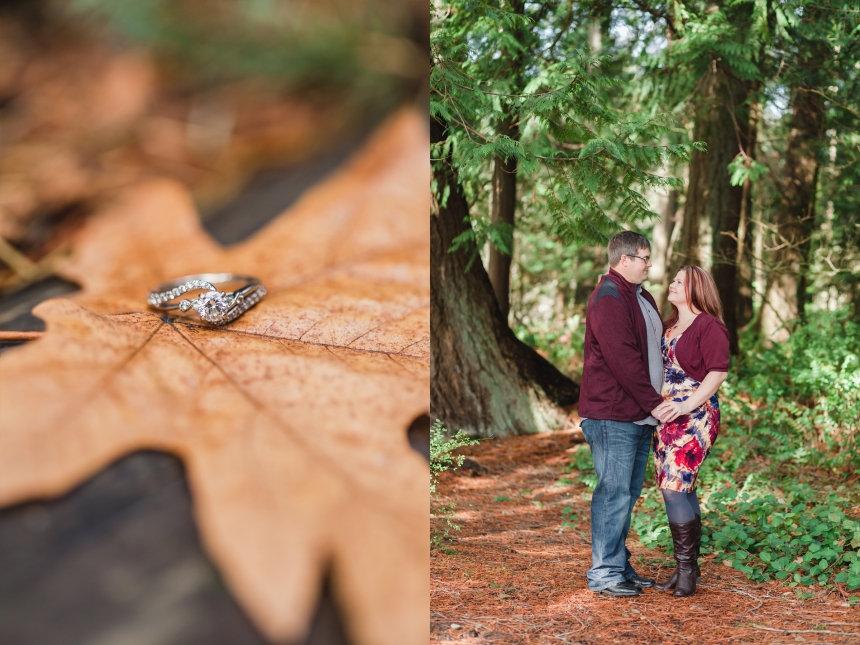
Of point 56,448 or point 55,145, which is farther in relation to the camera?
point 55,145

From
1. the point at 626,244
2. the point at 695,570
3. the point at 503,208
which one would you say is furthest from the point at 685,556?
the point at 503,208

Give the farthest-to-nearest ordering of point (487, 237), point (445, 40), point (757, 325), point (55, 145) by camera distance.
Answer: point (757, 325)
point (487, 237)
point (445, 40)
point (55, 145)

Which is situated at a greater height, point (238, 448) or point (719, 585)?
point (238, 448)

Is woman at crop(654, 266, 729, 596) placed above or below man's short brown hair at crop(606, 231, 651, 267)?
below

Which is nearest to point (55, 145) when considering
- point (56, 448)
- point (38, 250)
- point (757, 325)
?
point (38, 250)

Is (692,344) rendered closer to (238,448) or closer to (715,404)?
(715,404)

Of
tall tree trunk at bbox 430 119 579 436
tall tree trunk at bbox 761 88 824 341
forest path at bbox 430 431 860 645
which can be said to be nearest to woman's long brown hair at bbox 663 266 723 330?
forest path at bbox 430 431 860 645

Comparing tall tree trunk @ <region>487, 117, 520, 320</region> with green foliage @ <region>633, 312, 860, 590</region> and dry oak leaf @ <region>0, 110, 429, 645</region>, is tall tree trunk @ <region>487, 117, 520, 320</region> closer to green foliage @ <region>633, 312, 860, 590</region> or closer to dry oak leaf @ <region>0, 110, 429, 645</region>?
green foliage @ <region>633, 312, 860, 590</region>
